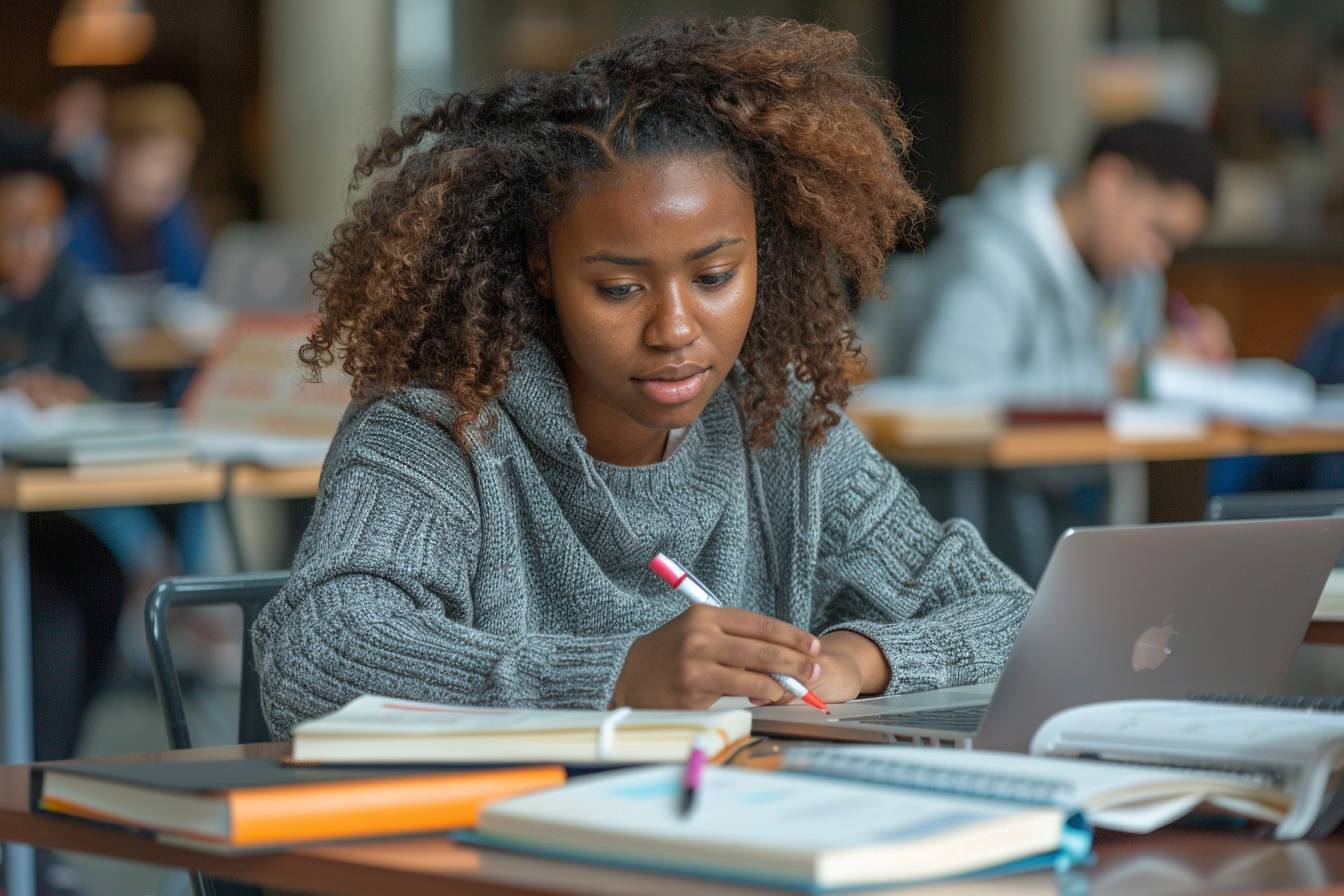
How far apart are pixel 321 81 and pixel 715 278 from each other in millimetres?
5507

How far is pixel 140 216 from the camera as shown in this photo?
6.07m

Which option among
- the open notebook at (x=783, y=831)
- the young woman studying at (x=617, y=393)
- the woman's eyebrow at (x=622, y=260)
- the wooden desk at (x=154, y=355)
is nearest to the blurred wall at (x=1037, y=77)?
the wooden desk at (x=154, y=355)

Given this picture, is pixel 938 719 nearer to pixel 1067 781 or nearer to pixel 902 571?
pixel 1067 781

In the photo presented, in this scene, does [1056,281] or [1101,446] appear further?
[1056,281]

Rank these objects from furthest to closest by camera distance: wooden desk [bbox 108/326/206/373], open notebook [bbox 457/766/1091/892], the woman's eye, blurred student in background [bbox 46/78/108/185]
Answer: blurred student in background [bbox 46/78/108/185] < wooden desk [bbox 108/326/206/373] < the woman's eye < open notebook [bbox 457/766/1091/892]

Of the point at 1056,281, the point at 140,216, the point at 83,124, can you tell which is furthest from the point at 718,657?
the point at 83,124

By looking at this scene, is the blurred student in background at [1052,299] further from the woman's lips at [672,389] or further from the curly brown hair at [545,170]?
the woman's lips at [672,389]

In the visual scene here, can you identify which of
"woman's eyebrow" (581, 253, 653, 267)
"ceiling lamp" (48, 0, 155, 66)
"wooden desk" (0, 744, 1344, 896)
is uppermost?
"ceiling lamp" (48, 0, 155, 66)

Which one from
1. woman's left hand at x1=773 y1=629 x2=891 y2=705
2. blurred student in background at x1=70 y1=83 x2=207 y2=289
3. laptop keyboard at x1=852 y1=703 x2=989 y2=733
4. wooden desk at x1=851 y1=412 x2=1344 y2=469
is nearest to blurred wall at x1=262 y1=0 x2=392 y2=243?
blurred student in background at x1=70 y1=83 x2=207 y2=289

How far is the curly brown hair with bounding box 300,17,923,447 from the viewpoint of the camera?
1.52 meters

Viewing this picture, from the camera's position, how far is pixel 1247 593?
1.19 m

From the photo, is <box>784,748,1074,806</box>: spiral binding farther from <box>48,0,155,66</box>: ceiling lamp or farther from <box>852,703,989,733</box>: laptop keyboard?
<box>48,0,155,66</box>: ceiling lamp

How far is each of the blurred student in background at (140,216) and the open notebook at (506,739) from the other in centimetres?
526

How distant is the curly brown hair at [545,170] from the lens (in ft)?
4.98
